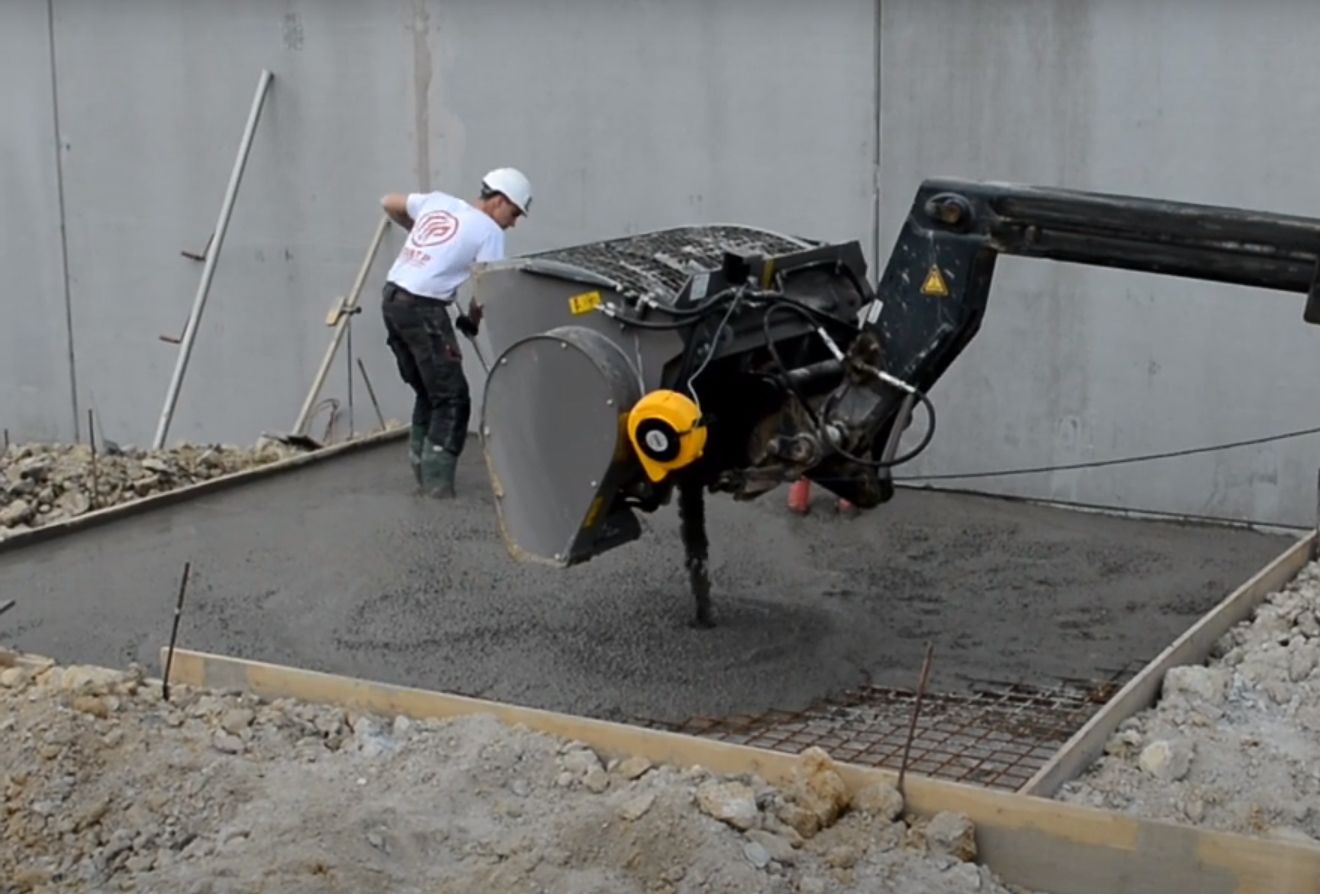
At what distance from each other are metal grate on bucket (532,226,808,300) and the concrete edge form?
288cm

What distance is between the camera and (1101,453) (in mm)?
8953

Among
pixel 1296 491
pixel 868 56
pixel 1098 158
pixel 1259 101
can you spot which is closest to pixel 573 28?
pixel 868 56

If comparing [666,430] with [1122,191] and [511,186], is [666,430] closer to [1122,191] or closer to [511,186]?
[511,186]

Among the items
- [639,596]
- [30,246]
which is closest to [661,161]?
[639,596]

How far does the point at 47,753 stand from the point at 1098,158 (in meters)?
5.13

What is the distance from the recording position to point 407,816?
5305 millimetres

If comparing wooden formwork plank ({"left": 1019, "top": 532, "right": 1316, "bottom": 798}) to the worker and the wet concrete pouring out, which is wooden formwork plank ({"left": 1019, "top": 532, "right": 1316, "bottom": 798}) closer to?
the wet concrete pouring out

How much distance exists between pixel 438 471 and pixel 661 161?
197 centimetres

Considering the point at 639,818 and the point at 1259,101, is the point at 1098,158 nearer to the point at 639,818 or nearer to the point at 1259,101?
the point at 1259,101

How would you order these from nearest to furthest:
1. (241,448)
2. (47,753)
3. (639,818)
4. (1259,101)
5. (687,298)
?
(639,818)
(47,753)
(687,298)
(1259,101)
(241,448)

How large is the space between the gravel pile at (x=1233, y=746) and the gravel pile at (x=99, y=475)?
5.15 m

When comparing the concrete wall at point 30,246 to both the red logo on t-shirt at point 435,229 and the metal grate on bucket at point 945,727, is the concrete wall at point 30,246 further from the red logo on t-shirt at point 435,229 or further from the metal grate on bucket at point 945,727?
the metal grate on bucket at point 945,727

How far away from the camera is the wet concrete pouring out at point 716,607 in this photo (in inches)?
257

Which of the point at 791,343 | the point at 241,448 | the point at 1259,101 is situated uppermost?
the point at 1259,101
